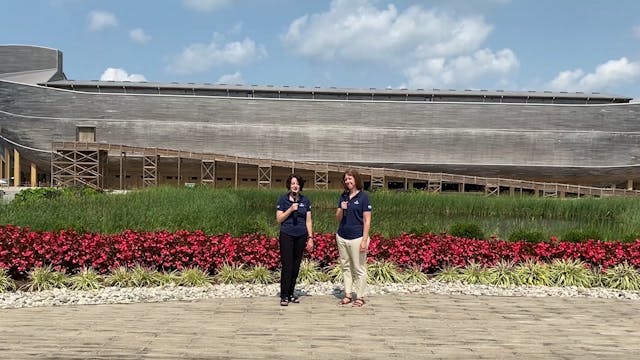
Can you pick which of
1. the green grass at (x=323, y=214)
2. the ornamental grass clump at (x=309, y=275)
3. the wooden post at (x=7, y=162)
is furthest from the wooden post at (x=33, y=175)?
the ornamental grass clump at (x=309, y=275)

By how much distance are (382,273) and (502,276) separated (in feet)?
6.20

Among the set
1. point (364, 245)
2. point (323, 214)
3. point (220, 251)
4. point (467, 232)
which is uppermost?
point (364, 245)

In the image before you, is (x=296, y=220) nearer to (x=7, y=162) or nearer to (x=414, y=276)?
(x=414, y=276)

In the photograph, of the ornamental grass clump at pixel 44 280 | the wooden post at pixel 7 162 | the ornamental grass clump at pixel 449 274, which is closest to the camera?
the ornamental grass clump at pixel 44 280

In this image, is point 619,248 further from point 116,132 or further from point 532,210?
point 116,132

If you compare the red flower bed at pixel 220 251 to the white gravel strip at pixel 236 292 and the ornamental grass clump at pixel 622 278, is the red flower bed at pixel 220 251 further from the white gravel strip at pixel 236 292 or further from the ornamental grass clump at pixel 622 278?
the white gravel strip at pixel 236 292

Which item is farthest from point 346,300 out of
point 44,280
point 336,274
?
point 44,280

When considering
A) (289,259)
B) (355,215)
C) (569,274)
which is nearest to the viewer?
(355,215)

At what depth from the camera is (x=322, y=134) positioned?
47469 mm

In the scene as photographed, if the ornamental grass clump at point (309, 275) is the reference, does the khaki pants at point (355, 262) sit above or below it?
above

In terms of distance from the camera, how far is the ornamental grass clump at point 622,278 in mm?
8281

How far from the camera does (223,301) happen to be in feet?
22.3

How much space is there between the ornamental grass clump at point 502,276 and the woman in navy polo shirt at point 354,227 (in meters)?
2.75

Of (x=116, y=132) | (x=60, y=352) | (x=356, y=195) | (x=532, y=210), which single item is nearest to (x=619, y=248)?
(x=356, y=195)
